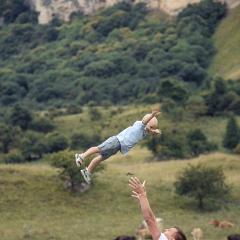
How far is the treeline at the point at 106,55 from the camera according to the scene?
390 ft

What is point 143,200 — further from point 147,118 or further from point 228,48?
point 228,48

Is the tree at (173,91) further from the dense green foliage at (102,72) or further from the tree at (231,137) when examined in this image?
the tree at (231,137)

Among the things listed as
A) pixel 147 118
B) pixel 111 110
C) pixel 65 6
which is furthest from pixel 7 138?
pixel 65 6

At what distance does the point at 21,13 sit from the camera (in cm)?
18300

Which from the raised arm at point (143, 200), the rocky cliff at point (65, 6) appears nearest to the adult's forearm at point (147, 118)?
the raised arm at point (143, 200)

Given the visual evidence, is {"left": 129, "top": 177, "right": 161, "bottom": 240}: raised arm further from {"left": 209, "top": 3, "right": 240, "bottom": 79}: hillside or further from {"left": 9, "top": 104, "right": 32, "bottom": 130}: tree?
{"left": 209, "top": 3, "right": 240, "bottom": 79}: hillside

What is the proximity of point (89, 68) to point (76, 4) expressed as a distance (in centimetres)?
4766

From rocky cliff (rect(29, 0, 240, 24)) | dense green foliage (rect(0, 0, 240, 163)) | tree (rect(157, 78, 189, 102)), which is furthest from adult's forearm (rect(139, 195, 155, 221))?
rocky cliff (rect(29, 0, 240, 24))

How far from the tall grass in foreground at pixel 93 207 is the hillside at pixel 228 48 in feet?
215

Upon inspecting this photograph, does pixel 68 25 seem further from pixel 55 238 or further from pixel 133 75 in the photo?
pixel 55 238

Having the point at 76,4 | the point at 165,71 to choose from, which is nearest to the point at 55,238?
the point at 165,71

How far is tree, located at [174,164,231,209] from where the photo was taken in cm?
3997

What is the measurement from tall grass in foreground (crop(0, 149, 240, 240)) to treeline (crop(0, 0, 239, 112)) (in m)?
52.4

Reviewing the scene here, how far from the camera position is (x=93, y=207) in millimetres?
39094
